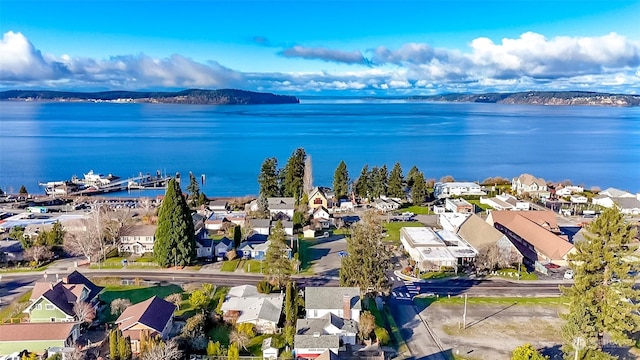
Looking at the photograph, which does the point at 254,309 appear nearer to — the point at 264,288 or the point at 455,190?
the point at 264,288

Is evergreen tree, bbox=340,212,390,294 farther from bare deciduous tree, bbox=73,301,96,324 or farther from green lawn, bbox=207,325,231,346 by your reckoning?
bare deciduous tree, bbox=73,301,96,324

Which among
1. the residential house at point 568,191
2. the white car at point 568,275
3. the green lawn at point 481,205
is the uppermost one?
Result: the residential house at point 568,191

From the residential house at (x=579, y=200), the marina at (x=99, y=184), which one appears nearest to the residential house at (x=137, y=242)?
the marina at (x=99, y=184)

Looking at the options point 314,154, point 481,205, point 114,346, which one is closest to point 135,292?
point 114,346

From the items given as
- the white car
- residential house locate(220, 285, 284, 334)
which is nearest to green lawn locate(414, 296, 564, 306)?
the white car

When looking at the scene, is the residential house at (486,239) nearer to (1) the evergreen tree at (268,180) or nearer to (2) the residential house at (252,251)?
(2) the residential house at (252,251)

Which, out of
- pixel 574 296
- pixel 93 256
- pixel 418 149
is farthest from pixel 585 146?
pixel 93 256
